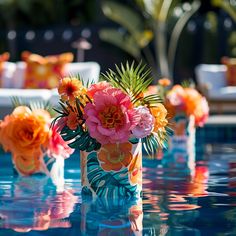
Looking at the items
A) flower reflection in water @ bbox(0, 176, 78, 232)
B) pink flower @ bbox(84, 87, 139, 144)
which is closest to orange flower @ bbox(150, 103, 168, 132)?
pink flower @ bbox(84, 87, 139, 144)

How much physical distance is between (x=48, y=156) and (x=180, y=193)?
0.96m

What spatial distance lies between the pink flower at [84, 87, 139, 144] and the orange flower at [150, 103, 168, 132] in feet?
0.77

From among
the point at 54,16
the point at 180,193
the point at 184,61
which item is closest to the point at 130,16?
the point at 184,61

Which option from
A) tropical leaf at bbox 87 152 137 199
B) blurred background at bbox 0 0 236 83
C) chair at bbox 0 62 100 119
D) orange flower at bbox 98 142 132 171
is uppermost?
blurred background at bbox 0 0 236 83

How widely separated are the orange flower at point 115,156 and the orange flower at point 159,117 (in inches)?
7.3

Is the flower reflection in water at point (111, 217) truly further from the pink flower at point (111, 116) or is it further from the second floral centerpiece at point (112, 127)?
the pink flower at point (111, 116)

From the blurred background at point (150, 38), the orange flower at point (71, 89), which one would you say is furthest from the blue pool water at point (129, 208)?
the blurred background at point (150, 38)

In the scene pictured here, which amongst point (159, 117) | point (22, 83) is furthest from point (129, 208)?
point (22, 83)

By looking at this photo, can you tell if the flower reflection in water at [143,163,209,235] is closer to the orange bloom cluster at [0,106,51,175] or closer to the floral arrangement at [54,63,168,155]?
the floral arrangement at [54,63,168,155]

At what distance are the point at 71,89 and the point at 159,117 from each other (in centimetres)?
48

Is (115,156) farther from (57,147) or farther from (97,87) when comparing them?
(57,147)

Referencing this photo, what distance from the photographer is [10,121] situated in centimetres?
456

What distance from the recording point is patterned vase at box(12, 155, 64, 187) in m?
4.79

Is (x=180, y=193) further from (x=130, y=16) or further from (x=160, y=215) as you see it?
(x=130, y=16)
